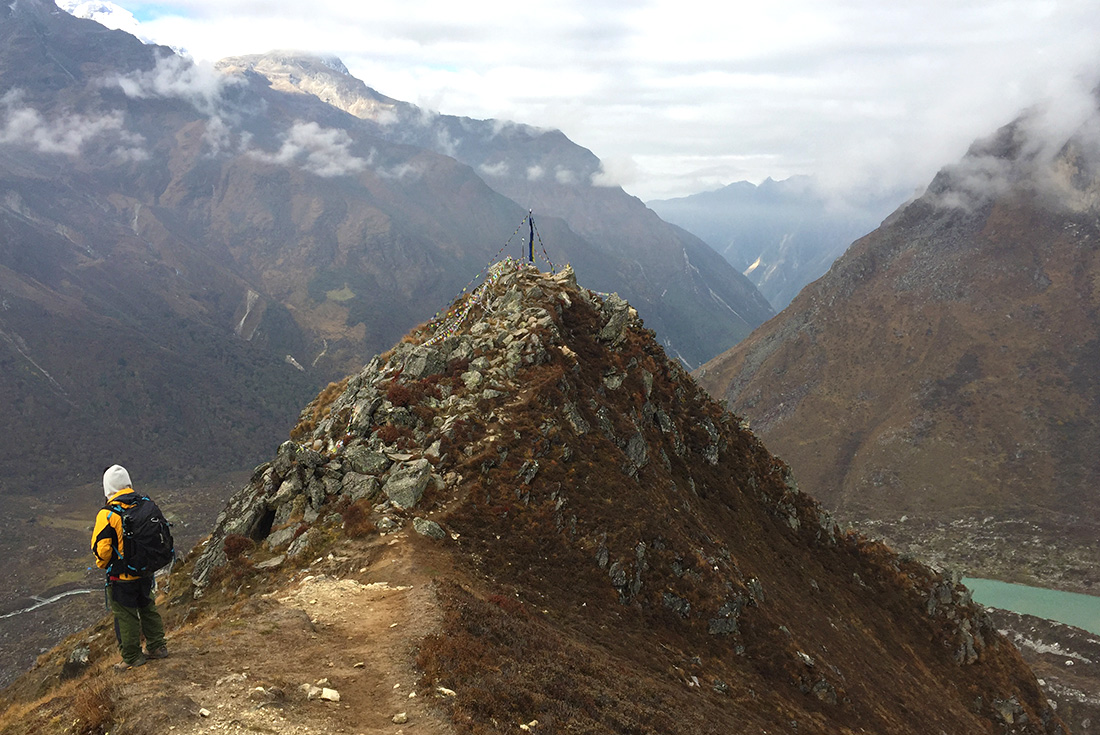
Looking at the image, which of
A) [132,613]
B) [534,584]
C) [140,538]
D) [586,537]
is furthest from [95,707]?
[586,537]

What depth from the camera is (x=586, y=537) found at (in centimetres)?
3175

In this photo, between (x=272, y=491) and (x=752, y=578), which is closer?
(x=272, y=491)

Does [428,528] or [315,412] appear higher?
[315,412]

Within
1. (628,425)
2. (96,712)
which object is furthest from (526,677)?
(628,425)

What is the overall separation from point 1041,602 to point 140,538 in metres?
155

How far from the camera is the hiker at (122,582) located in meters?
15.8

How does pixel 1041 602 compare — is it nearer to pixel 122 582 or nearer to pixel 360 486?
pixel 360 486

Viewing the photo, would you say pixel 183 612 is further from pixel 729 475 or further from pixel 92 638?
pixel 729 475

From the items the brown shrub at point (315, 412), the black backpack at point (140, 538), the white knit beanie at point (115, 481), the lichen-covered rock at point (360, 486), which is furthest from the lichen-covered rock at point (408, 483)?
the white knit beanie at point (115, 481)

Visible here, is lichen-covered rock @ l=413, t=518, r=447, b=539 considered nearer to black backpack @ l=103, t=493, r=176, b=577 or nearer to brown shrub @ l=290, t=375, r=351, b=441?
black backpack @ l=103, t=493, r=176, b=577

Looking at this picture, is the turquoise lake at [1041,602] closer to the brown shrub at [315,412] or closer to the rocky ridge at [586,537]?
the rocky ridge at [586,537]

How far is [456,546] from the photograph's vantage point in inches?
1124

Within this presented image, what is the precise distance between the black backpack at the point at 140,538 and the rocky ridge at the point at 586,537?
719cm

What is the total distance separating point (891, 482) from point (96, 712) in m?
190
